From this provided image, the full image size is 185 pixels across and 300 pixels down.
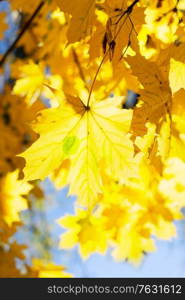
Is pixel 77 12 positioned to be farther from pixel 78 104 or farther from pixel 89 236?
pixel 89 236

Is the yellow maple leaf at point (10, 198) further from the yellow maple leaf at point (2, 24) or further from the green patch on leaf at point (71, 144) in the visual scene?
the green patch on leaf at point (71, 144)

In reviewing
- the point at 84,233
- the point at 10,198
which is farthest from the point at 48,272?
the point at 10,198

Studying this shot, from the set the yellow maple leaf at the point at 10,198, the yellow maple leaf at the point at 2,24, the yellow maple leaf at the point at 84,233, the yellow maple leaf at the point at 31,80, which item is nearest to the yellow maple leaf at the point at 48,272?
the yellow maple leaf at the point at 84,233

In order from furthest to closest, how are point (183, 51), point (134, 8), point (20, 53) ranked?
1. point (20, 53)
2. point (134, 8)
3. point (183, 51)

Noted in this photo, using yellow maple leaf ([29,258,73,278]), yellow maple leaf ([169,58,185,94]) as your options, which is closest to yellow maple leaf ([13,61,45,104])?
yellow maple leaf ([169,58,185,94])

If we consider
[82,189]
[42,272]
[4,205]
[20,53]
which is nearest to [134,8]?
[82,189]

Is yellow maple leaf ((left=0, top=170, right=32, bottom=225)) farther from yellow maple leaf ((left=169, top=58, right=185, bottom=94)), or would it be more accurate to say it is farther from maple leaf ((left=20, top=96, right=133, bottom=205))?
yellow maple leaf ((left=169, top=58, right=185, bottom=94))
